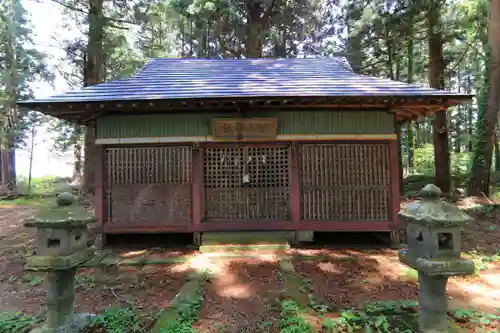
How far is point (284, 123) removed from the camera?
6.59m

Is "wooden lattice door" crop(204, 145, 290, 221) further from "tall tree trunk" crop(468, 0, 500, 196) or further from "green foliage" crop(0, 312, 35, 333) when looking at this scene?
"tall tree trunk" crop(468, 0, 500, 196)

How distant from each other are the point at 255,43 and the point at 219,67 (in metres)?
6.16

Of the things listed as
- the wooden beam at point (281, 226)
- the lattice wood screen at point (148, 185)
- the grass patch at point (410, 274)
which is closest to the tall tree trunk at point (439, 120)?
the wooden beam at point (281, 226)

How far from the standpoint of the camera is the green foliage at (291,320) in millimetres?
3146

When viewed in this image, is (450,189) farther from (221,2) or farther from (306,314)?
(221,2)

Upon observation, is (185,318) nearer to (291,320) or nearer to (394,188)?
(291,320)

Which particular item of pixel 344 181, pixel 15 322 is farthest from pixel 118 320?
pixel 344 181

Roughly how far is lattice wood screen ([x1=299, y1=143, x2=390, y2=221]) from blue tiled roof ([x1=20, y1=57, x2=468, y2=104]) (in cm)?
131

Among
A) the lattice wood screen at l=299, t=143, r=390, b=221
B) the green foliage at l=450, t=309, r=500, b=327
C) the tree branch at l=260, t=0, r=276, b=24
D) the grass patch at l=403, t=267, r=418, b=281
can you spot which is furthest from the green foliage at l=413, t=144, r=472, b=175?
the green foliage at l=450, t=309, r=500, b=327

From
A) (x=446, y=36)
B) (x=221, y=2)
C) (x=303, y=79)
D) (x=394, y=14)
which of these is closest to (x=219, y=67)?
(x=303, y=79)

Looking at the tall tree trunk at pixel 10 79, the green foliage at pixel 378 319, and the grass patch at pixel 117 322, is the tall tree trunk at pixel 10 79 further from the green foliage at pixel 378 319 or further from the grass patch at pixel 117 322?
the green foliage at pixel 378 319

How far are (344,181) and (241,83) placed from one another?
3373 mm

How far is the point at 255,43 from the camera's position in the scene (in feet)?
45.8

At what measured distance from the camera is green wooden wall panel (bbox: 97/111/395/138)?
655cm
